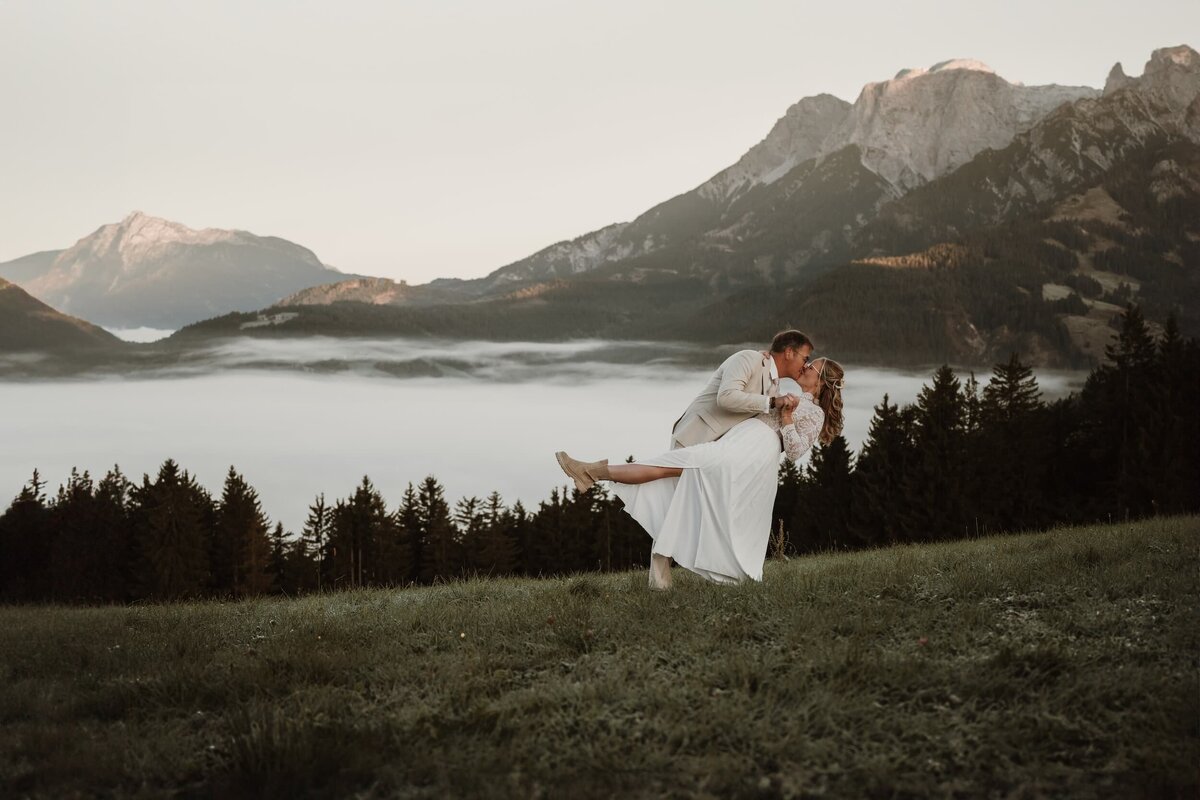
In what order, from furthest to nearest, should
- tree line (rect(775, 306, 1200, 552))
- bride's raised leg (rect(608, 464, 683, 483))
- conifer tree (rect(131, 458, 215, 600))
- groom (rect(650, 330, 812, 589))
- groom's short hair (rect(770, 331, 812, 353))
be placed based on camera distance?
conifer tree (rect(131, 458, 215, 600))
tree line (rect(775, 306, 1200, 552))
groom's short hair (rect(770, 331, 812, 353))
groom (rect(650, 330, 812, 589))
bride's raised leg (rect(608, 464, 683, 483))

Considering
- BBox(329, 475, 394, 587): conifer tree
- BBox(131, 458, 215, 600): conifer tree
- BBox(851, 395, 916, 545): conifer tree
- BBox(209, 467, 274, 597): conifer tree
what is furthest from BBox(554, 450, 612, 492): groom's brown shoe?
BBox(209, 467, 274, 597): conifer tree

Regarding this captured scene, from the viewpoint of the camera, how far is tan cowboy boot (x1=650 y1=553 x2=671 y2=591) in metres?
10.8

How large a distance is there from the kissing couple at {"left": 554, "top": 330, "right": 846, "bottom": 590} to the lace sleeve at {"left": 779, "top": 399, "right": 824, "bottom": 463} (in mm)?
12

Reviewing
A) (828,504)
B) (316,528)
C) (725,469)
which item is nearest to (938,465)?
(828,504)

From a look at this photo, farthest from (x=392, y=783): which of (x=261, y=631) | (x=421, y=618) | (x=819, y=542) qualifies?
(x=819, y=542)

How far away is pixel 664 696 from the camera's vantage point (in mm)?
6797

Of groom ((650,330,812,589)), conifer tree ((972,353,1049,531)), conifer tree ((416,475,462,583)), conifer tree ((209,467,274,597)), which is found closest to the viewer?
groom ((650,330,812,589))

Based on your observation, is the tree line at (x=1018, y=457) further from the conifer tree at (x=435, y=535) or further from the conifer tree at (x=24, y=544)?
the conifer tree at (x=24, y=544)

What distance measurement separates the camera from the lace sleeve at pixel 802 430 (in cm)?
1088

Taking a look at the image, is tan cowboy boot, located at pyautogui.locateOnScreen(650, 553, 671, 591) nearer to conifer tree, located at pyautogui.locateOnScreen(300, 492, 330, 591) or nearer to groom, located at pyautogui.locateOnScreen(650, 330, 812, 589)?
A: groom, located at pyautogui.locateOnScreen(650, 330, 812, 589)

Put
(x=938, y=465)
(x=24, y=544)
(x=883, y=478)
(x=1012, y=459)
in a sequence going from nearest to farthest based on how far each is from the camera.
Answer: (x=1012, y=459), (x=938, y=465), (x=883, y=478), (x=24, y=544)

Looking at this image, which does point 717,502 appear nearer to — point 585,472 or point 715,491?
point 715,491

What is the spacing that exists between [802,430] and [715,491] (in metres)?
1.39

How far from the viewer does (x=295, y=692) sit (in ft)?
23.6
